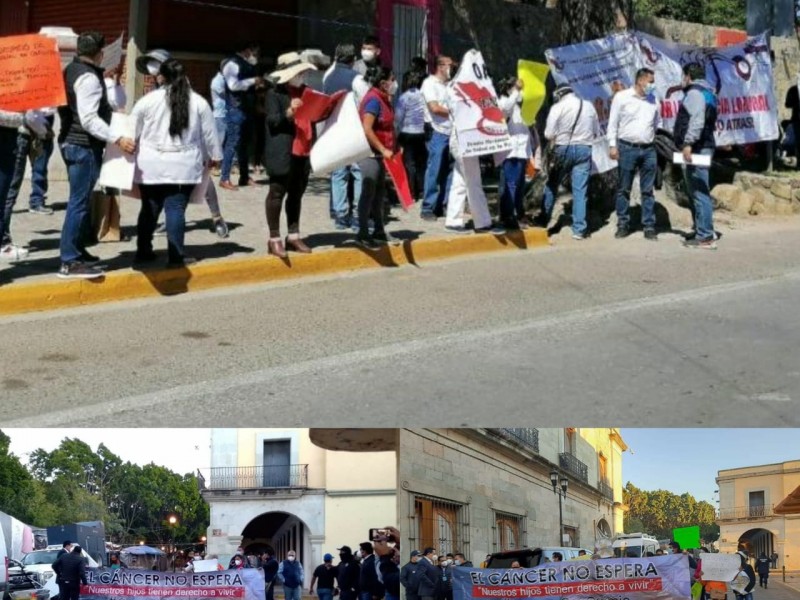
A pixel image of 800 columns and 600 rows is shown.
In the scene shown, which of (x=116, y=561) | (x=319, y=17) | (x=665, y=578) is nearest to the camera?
(x=665, y=578)

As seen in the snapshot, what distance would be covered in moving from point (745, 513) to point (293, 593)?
4.08 meters

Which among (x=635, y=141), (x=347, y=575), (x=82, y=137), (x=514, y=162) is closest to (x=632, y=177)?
(x=635, y=141)

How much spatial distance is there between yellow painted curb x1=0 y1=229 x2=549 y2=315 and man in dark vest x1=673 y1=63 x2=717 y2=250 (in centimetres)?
174

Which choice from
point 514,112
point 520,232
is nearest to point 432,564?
point 520,232

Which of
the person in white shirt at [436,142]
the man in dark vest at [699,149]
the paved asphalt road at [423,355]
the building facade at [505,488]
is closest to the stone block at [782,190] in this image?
the man in dark vest at [699,149]

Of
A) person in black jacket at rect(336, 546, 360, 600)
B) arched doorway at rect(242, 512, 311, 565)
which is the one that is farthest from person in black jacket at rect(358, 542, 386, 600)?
arched doorway at rect(242, 512, 311, 565)

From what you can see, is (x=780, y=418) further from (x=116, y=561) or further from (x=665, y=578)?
(x=116, y=561)

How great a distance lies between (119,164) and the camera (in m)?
9.28

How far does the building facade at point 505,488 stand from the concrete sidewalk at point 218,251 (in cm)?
242

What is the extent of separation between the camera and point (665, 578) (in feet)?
27.1

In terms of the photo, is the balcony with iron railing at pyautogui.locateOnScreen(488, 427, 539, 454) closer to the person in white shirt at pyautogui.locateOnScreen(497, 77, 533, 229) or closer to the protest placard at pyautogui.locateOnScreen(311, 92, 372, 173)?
the protest placard at pyautogui.locateOnScreen(311, 92, 372, 173)

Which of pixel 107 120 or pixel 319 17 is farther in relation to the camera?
pixel 319 17

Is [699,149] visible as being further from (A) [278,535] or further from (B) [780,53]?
(B) [780,53]

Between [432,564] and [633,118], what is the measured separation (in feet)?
18.7
